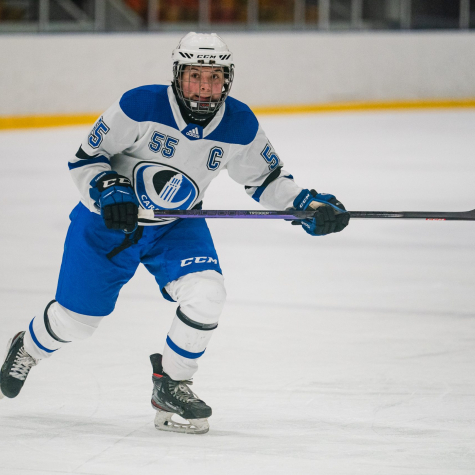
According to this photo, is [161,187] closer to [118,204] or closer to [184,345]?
[118,204]

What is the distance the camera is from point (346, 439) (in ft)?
7.80

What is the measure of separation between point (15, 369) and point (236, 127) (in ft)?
3.01

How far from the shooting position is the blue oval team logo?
2.56 meters

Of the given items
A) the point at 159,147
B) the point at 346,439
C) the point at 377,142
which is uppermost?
the point at 159,147

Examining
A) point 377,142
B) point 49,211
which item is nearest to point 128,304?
point 49,211

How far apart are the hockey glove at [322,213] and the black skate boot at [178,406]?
55 cm

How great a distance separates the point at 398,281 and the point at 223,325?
1.04 m

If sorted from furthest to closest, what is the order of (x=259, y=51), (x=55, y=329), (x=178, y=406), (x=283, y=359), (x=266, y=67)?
(x=266, y=67) < (x=259, y=51) < (x=283, y=359) < (x=55, y=329) < (x=178, y=406)

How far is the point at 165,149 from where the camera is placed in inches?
99.4

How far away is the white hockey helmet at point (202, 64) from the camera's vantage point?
8.11ft

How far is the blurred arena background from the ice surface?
3.34 metres

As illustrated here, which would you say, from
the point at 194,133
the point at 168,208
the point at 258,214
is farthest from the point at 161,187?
the point at 258,214

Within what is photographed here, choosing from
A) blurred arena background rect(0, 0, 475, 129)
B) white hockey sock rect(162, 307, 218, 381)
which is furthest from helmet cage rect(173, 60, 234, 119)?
blurred arena background rect(0, 0, 475, 129)

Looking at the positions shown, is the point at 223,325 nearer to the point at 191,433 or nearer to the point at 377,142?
the point at 191,433
